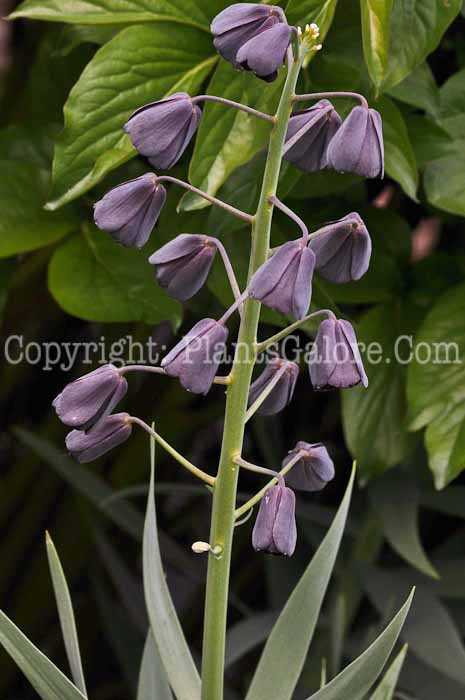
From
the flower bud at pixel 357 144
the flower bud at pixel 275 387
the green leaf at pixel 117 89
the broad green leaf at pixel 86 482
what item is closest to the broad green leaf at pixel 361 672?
the flower bud at pixel 275 387

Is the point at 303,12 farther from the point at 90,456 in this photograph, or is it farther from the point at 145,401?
the point at 145,401

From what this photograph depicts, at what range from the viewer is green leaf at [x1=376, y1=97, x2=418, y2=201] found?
27.6 inches

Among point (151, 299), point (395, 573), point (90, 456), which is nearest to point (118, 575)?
point (395, 573)

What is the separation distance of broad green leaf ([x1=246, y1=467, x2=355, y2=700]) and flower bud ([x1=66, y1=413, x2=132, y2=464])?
0.15 m

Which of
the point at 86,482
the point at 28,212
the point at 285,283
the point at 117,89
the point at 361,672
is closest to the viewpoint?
the point at 285,283

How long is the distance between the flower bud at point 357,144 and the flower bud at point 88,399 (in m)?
0.16

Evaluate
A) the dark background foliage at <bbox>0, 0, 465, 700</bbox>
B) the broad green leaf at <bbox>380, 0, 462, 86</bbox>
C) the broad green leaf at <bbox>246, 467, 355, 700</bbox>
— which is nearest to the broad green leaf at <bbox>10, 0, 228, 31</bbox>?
the dark background foliage at <bbox>0, 0, 465, 700</bbox>

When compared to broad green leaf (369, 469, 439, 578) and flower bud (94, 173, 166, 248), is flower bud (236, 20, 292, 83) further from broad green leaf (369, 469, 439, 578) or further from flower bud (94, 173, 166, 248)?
broad green leaf (369, 469, 439, 578)

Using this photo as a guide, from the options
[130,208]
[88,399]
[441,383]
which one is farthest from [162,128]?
[441,383]

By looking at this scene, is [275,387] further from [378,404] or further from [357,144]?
[378,404]

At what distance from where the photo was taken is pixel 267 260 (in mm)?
491

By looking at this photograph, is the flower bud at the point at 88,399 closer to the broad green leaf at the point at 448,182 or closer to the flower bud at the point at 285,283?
the flower bud at the point at 285,283

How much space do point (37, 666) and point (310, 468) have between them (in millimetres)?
190

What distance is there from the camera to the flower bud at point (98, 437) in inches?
21.7
